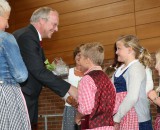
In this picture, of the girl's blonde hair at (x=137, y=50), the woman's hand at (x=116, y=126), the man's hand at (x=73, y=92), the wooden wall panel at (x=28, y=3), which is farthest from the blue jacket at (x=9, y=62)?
the wooden wall panel at (x=28, y=3)

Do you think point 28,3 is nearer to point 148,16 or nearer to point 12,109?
point 148,16

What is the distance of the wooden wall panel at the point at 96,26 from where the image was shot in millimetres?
5973

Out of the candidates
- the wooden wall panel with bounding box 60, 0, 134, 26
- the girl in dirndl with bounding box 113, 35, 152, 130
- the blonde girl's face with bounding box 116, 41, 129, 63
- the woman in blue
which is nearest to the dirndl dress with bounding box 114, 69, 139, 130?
the girl in dirndl with bounding box 113, 35, 152, 130

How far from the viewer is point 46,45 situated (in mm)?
6934

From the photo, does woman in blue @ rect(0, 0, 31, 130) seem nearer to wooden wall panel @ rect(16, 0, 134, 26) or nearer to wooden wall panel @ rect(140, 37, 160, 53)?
wooden wall panel @ rect(140, 37, 160, 53)

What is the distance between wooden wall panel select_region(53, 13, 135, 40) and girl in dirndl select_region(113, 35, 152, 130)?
283 cm

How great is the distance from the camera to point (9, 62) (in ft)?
7.39

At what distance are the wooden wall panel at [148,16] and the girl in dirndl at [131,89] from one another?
8.65 ft

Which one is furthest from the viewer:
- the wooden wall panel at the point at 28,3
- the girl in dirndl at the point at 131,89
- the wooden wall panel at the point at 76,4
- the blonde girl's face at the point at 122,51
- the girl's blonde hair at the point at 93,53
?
the wooden wall panel at the point at 28,3

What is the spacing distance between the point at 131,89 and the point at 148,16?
3107mm

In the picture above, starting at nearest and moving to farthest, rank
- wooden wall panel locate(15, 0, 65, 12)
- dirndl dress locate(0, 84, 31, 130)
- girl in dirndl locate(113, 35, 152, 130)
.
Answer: dirndl dress locate(0, 84, 31, 130) < girl in dirndl locate(113, 35, 152, 130) < wooden wall panel locate(15, 0, 65, 12)

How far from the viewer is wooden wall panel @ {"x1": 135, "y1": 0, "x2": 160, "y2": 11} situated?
5.70m

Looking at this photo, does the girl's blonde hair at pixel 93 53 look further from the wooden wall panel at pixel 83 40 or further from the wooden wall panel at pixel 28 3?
the wooden wall panel at pixel 28 3

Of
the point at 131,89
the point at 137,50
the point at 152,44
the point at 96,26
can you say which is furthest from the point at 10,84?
the point at 96,26
